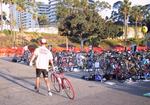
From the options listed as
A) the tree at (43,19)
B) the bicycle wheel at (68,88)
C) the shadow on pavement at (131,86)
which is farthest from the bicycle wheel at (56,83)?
the tree at (43,19)

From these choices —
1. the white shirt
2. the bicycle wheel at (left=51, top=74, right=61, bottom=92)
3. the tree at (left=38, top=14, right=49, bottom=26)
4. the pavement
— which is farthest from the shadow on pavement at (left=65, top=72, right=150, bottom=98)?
the tree at (left=38, top=14, right=49, bottom=26)

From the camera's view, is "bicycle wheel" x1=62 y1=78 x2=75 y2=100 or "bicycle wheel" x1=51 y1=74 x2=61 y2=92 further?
"bicycle wheel" x1=51 y1=74 x2=61 y2=92

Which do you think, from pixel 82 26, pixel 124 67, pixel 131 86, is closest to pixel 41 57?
pixel 131 86

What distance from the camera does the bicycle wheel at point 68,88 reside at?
446 inches

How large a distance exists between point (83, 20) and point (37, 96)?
36.6 metres

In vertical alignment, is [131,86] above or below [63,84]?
below

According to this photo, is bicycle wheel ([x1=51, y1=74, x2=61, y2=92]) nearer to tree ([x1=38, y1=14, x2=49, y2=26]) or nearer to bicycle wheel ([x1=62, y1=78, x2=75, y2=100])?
bicycle wheel ([x1=62, y1=78, x2=75, y2=100])

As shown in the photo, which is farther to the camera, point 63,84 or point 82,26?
point 82,26

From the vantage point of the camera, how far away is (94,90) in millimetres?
13148

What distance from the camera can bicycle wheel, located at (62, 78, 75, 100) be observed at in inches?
446

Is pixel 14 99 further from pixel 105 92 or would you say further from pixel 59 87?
pixel 105 92

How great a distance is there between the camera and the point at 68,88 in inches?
452

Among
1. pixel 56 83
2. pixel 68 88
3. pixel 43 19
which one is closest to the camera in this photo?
pixel 68 88

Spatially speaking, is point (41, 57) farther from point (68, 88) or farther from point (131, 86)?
point (131, 86)
